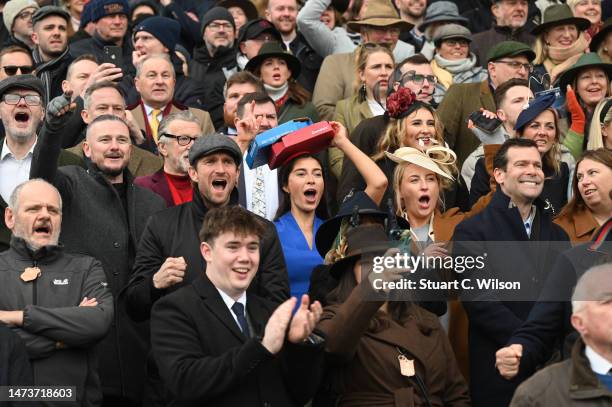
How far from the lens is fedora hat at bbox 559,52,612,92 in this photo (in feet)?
40.7

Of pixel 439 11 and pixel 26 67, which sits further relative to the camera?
pixel 439 11

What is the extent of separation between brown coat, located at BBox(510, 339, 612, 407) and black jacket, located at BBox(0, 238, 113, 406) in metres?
2.60

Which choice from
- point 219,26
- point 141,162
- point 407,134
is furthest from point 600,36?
Answer: point 141,162

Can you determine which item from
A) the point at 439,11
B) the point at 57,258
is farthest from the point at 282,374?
the point at 439,11

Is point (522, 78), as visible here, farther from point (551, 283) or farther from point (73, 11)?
point (73, 11)

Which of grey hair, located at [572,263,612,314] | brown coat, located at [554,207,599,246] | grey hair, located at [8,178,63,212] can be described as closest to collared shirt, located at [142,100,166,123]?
grey hair, located at [8,178,63,212]

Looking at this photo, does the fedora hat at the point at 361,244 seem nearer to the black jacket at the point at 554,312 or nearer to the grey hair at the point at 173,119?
the black jacket at the point at 554,312

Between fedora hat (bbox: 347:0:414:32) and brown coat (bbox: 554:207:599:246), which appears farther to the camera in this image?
fedora hat (bbox: 347:0:414:32)

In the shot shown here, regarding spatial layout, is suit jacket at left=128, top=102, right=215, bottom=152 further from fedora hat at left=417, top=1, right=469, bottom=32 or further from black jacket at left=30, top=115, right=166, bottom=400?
fedora hat at left=417, top=1, right=469, bottom=32

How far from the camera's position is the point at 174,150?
10594mm

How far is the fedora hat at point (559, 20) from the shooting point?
547 inches

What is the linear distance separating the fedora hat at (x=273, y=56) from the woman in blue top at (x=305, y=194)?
8.57 ft

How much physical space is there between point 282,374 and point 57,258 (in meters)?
1.64

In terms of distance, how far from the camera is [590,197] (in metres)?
9.90
